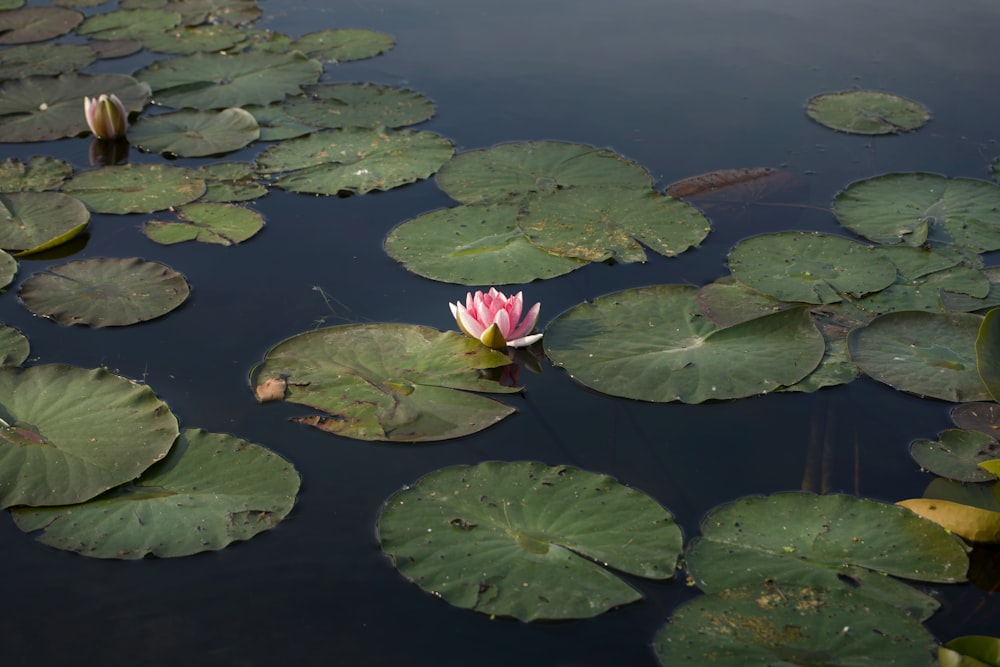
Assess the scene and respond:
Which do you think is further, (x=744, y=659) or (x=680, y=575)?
(x=680, y=575)

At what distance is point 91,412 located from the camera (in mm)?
3084

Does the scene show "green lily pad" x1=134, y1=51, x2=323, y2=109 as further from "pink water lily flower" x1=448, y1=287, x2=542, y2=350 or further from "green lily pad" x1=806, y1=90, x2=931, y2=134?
"green lily pad" x1=806, y1=90, x2=931, y2=134

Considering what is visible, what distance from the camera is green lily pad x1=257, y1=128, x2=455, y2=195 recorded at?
471 cm

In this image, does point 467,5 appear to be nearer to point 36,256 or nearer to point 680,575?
point 36,256

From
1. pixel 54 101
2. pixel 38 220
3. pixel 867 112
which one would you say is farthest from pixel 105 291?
pixel 867 112

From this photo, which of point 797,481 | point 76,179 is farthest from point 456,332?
point 76,179

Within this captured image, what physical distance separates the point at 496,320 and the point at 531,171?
1.56m

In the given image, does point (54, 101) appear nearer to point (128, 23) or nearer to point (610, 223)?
point (128, 23)

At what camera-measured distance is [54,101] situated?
554 cm

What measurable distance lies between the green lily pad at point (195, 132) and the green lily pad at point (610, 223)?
177cm

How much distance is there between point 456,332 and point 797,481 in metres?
1.31

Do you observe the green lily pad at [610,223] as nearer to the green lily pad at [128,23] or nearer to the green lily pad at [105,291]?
the green lily pad at [105,291]

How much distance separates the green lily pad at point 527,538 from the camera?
2.48 meters

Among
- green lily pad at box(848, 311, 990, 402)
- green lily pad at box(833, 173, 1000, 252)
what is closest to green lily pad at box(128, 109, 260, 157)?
green lily pad at box(833, 173, 1000, 252)
